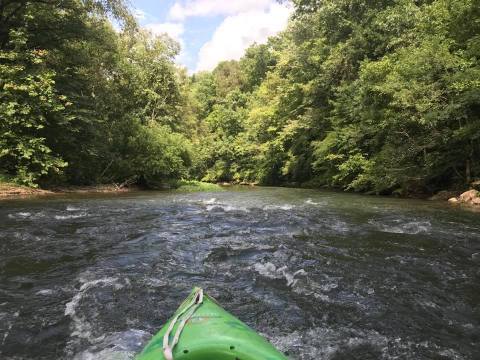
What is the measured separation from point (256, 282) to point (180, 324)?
251cm

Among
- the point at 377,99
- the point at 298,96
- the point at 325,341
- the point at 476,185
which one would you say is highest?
the point at 298,96

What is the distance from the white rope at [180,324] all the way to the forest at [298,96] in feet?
37.4

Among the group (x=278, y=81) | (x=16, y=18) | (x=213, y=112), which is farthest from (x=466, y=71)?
(x=213, y=112)

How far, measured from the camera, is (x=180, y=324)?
250 centimetres

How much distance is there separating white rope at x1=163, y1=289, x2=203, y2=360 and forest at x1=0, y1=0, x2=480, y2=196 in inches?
448

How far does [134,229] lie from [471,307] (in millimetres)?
5622

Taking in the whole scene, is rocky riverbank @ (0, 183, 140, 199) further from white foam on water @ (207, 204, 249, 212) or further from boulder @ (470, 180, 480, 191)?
boulder @ (470, 180, 480, 191)

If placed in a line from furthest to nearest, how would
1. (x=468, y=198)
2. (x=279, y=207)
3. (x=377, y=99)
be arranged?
1. (x=377, y=99)
2. (x=468, y=198)
3. (x=279, y=207)

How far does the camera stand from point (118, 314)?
3971 millimetres

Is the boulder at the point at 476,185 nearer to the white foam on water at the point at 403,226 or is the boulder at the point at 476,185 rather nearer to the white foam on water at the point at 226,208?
the white foam on water at the point at 403,226

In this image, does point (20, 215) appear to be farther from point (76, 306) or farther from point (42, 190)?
point (42, 190)

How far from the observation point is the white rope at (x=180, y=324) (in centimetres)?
217

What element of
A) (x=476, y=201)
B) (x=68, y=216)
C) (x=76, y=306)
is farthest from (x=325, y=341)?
(x=476, y=201)

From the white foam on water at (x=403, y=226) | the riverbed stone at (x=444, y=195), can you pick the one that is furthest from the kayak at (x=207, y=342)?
the riverbed stone at (x=444, y=195)
